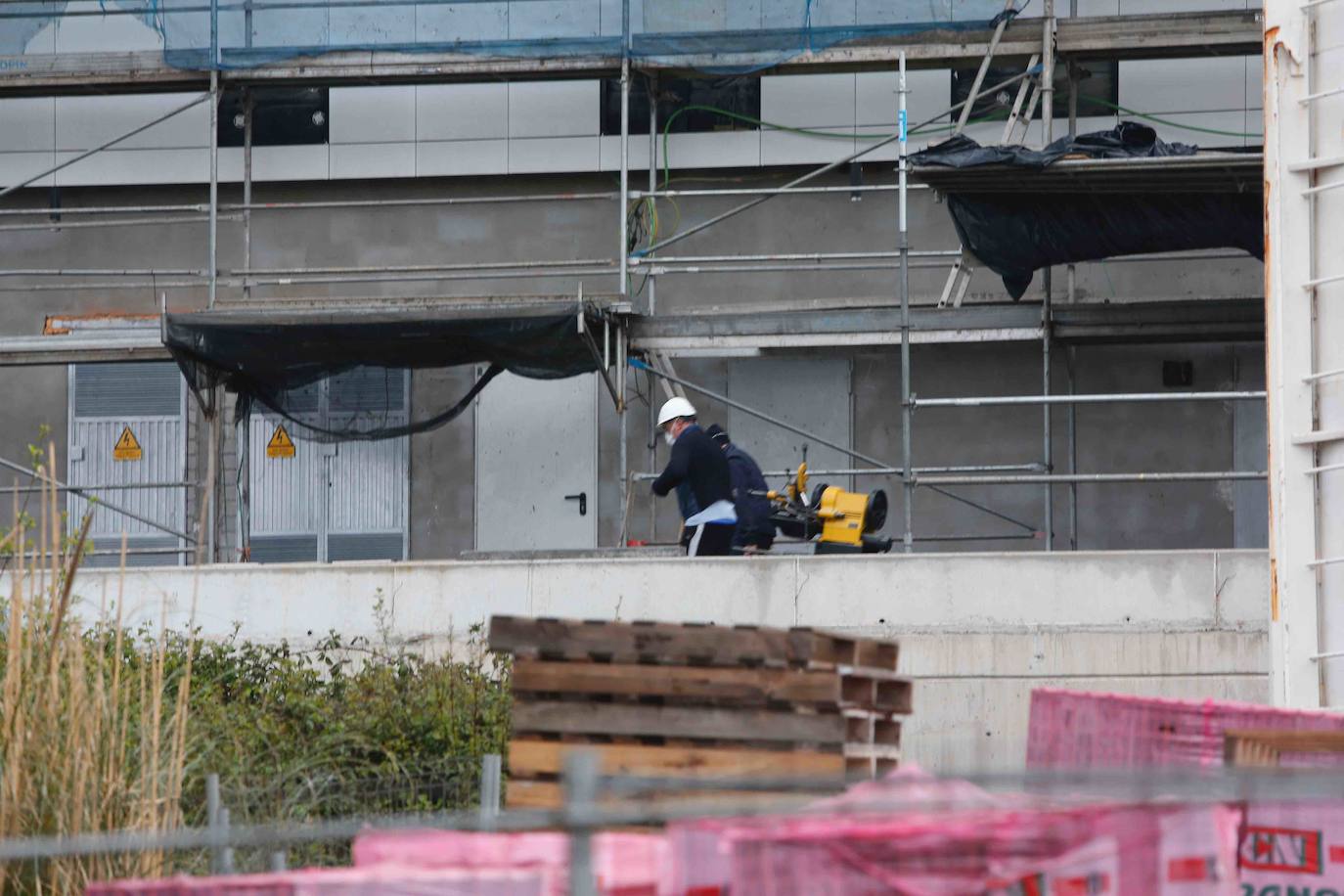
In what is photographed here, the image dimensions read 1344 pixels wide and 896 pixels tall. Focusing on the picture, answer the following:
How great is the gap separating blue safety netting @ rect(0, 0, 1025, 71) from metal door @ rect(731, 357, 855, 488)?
2773 millimetres

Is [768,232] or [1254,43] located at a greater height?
[1254,43]

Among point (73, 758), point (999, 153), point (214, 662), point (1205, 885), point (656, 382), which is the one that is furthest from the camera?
point (656, 382)

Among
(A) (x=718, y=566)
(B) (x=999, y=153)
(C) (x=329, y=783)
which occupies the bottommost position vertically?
(C) (x=329, y=783)

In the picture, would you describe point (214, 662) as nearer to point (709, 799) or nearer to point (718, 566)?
point (718, 566)

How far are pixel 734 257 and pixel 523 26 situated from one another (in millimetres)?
2676

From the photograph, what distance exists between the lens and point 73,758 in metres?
6.91

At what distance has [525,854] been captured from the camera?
4.84 meters

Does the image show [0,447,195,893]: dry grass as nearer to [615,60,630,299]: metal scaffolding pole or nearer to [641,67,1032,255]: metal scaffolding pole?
[615,60,630,299]: metal scaffolding pole

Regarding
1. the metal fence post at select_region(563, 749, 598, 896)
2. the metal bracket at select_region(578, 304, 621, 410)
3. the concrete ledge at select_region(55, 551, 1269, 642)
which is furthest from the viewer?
the metal bracket at select_region(578, 304, 621, 410)

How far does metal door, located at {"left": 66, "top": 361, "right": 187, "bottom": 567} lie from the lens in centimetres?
1712

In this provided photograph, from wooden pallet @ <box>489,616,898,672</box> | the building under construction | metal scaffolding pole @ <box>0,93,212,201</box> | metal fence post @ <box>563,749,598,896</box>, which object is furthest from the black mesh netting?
metal fence post @ <box>563,749,598,896</box>

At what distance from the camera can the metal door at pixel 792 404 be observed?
54.5 feet

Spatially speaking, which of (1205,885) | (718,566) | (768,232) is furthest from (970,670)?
(1205,885)

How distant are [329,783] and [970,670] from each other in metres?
4.25
